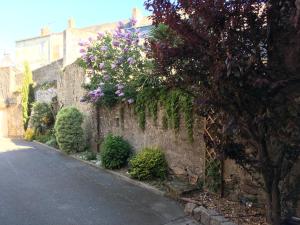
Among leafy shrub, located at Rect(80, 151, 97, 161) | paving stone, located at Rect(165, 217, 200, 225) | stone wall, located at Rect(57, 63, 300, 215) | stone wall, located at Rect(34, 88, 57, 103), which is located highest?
stone wall, located at Rect(34, 88, 57, 103)

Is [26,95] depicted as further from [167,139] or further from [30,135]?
[167,139]

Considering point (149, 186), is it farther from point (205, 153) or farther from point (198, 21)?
point (198, 21)

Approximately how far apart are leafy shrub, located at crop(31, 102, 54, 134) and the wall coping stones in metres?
13.1

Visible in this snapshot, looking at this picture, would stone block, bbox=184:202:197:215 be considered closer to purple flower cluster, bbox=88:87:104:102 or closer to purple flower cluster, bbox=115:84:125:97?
purple flower cluster, bbox=115:84:125:97

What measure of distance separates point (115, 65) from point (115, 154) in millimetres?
2823

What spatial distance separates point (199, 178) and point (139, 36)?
5.56 meters

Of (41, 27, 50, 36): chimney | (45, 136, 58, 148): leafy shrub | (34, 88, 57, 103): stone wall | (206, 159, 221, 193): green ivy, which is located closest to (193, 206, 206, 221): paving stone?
(206, 159, 221, 193): green ivy

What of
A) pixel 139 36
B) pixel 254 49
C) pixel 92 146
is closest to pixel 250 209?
pixel 254 49

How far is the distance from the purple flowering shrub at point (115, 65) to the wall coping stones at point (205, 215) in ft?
14.6

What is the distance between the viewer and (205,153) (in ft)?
26.4

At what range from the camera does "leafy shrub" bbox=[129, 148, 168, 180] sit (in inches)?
359

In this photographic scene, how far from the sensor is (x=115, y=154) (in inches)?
417

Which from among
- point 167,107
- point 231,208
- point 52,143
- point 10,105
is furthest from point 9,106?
point 231,208

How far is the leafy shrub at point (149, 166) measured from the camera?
911cm
